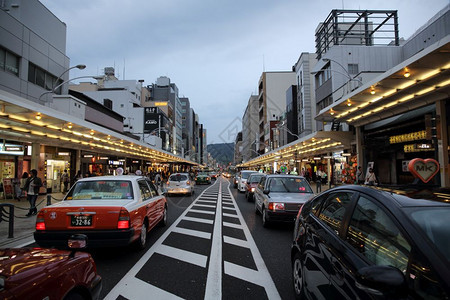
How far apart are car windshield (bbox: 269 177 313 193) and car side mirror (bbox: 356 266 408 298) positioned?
736 centimetres

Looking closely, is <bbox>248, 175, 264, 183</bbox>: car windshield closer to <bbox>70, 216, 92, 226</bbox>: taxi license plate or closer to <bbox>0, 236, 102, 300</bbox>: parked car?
<bbox>70, 216, 92, 226</bbox>: taxi license plate

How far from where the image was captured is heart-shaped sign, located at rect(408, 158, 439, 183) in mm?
3463

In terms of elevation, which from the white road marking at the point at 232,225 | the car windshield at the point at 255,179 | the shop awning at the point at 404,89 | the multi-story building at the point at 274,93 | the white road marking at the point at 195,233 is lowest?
the white road marking at the point at 232,225

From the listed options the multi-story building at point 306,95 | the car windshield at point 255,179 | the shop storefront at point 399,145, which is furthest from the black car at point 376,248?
the multi-story building at point 306,95

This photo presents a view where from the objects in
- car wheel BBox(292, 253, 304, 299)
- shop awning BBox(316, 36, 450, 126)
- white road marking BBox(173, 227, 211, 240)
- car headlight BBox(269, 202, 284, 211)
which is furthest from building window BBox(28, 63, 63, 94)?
car wheel BBox(292, 253, 304, 299)

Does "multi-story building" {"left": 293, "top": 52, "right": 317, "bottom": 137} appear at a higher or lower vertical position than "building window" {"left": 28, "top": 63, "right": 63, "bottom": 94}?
higher

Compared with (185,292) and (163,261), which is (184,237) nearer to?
(163,261)

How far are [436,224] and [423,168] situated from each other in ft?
5.85

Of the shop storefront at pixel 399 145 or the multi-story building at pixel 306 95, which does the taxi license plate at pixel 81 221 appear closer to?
the shop storefront at pixel 399 145

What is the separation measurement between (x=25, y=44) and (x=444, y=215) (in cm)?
2782

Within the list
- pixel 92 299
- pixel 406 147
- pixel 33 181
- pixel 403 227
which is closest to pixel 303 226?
pixel 403 227

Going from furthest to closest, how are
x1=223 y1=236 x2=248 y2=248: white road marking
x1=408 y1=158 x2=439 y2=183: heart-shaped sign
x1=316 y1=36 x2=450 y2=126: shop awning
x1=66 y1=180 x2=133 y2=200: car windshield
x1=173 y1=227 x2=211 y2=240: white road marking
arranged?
1. x1=316 y1=36 x2=450 y2=126: shop awning
2. x1=173 y1=227 x2=211 y2=240: white road marking
3. x1=223 y1=236 x2=248 y2=248: white road marking
4. x1=66 y1=180 x2=133 y2=200: car windshield
5. x1=408 y1=158 x2=439 y2=183: heart-shaped sign

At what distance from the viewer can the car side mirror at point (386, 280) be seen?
5.60 ft

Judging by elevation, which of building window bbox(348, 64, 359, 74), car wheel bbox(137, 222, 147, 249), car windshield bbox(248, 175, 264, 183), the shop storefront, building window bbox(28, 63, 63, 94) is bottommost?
car wheel bbox(137, 222, 147, 249)
